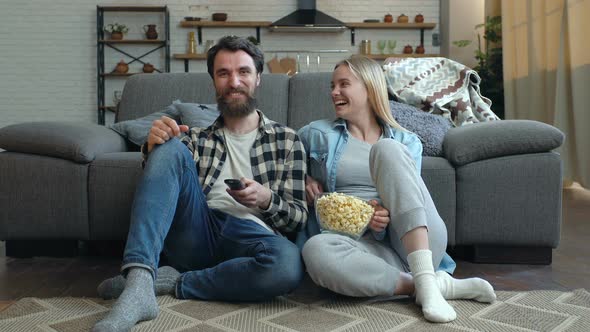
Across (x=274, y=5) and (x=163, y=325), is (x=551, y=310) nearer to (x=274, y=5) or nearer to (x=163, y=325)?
(x=163, y=325)

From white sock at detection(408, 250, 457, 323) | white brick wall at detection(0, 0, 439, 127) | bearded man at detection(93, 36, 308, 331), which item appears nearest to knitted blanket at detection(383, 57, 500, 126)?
bearded man at detection(93, 36, 308, 331)

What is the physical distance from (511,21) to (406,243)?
4474 millimetres

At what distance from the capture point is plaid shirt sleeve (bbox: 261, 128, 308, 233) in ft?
6.13

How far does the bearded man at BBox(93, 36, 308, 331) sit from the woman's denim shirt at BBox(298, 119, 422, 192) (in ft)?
0.27

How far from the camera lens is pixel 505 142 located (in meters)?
2.34

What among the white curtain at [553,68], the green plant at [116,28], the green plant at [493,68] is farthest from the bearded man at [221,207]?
the green plant at [116,28]

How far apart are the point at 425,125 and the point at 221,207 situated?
1.04 meters

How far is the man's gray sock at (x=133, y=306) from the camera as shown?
1.43 metres

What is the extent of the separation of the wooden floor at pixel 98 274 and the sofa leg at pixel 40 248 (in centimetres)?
4

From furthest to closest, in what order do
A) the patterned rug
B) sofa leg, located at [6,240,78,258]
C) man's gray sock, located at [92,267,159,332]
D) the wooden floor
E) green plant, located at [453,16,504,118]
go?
1. green plant, located at [453,16,504,118]
2. sofa leg, located at [6,240,78,258]
3. the wooden floor
4. the patterned rug
5. man's gray sock, located at [92,267,159,332]

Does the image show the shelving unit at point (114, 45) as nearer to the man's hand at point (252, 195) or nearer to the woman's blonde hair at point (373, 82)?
the woman's blonde hair at point (373, 82)

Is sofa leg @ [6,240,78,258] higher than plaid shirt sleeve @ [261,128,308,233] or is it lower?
lower

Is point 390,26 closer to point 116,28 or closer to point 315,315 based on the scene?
point 116,28

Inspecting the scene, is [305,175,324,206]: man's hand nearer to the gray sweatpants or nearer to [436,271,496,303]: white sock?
the gray sweatpants
